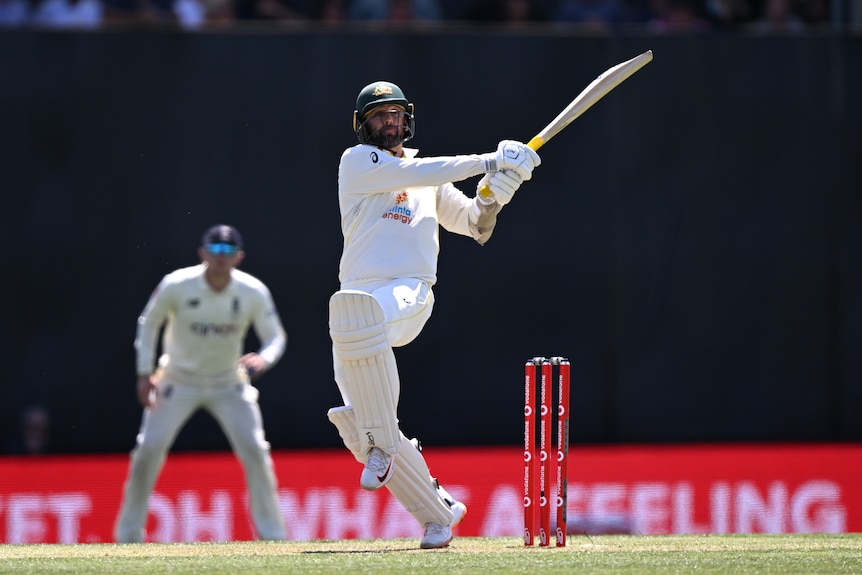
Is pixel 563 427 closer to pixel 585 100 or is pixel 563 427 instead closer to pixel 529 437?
pixel 529 437

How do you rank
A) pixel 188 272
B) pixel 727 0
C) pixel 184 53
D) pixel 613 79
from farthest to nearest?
pixel 727 0, pixel 184 53, pixel 188 272, pixel 613 79

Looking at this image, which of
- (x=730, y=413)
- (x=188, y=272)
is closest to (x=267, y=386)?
(x=188, y=272)

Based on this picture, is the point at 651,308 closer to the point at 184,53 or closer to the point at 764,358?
the point at 764,358

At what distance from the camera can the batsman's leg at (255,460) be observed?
293 inches

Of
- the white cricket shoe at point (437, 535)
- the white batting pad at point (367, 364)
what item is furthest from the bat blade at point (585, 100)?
the white cricket shoe at point (437, 535)

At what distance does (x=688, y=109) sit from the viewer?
28.8 ft

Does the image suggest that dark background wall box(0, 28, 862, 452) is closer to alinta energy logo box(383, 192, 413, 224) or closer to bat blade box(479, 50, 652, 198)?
bat blade box(479, 50, 652, 198)

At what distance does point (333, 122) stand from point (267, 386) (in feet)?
5.00

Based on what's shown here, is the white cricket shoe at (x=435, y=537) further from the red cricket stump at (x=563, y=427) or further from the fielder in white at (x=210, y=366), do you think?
the fielder in white at (x=210, y=366)

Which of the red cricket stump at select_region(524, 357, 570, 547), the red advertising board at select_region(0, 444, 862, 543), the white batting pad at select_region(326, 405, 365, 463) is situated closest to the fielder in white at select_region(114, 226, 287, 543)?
the red advertising board at select_region(0, 444, 862, 543)

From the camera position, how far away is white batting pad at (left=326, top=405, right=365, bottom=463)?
4.92 meters

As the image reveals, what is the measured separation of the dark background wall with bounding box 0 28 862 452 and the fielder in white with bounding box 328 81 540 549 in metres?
3.52

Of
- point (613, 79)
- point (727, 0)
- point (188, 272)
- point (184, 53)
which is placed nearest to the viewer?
point (613, 79)

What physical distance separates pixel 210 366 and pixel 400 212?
2.83m
